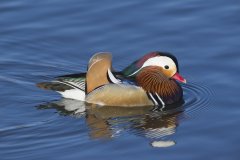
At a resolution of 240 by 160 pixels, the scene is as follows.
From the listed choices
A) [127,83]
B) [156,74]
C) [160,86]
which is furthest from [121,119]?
[156,74]

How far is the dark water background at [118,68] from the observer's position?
1155cm

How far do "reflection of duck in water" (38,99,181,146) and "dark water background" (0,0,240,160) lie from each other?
0.01 meters

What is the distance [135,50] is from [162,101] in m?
1.76

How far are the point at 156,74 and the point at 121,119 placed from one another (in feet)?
4.19

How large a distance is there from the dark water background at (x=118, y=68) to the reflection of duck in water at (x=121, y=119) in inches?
0.6

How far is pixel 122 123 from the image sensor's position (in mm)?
12523

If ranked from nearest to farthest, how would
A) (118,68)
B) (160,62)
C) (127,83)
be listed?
(127,83) < (160,62) < (118,68)

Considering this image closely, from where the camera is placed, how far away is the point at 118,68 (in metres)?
14.6

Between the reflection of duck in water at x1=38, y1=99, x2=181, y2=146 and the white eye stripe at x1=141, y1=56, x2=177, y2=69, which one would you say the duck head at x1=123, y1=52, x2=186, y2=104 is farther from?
the reflection of duck in water at x1=38, y1=99, x2=181, y2=146

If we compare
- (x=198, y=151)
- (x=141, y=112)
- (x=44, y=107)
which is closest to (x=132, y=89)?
(x=141, y=112)

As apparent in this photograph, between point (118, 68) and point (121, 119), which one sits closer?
point (121, 119)

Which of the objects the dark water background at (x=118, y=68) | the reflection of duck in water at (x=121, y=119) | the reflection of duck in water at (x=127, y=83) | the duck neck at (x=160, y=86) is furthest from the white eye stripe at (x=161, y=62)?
the reflection of duck in water at (x=121, y=119)

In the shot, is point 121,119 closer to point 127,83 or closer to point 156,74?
point 127,83

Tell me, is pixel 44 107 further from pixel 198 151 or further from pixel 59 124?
pixel 198 151
